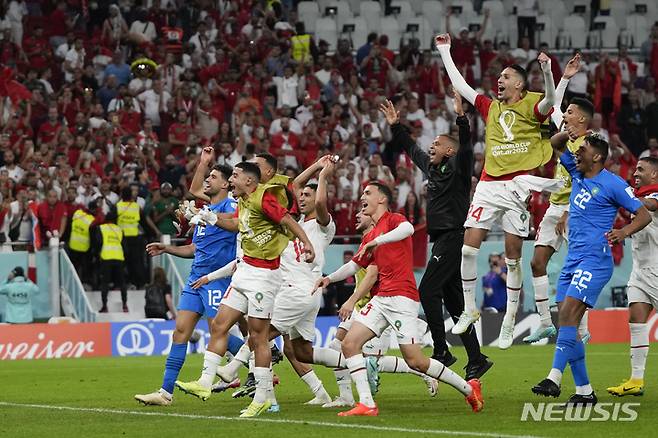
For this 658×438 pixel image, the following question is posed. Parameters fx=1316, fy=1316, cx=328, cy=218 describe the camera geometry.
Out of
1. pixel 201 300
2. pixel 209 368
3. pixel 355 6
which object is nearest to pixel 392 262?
pixel 209 368

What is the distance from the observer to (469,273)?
14.8 meters

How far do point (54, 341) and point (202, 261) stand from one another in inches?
413

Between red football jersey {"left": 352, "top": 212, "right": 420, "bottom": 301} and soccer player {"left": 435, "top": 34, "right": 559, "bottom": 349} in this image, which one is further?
soccer player {"left": 435, "top": 34, "right": 559, "bottom": 349}

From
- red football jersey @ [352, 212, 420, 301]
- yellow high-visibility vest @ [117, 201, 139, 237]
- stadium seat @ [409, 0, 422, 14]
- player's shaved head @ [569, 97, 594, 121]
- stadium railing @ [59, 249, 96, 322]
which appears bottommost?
stadium railing @ [59, 249, 96, 322]

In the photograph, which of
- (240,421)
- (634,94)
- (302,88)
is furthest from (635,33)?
(240,421)

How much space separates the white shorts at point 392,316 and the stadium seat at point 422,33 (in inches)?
903

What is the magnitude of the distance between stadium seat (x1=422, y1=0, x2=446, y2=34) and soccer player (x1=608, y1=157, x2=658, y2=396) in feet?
70.2

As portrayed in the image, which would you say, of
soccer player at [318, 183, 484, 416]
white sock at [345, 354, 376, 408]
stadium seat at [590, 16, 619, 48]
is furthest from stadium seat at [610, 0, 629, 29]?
white sock at [345, 354, 376, 408]

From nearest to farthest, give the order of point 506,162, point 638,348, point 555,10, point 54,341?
point 506,162
point 638,348
point 54,341
point 555,10

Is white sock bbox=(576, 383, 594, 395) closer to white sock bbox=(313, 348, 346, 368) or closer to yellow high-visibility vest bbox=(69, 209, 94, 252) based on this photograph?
white sock bbox=(313, 348, 346, 368)

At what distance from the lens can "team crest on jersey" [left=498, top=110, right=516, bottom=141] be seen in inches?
568

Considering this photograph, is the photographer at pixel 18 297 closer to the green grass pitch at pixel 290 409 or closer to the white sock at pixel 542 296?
the green grass pitch at pixel 290 409

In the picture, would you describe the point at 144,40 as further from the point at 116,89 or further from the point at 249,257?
the point at 249,257

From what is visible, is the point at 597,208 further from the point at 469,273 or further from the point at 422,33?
the point at 422,33
